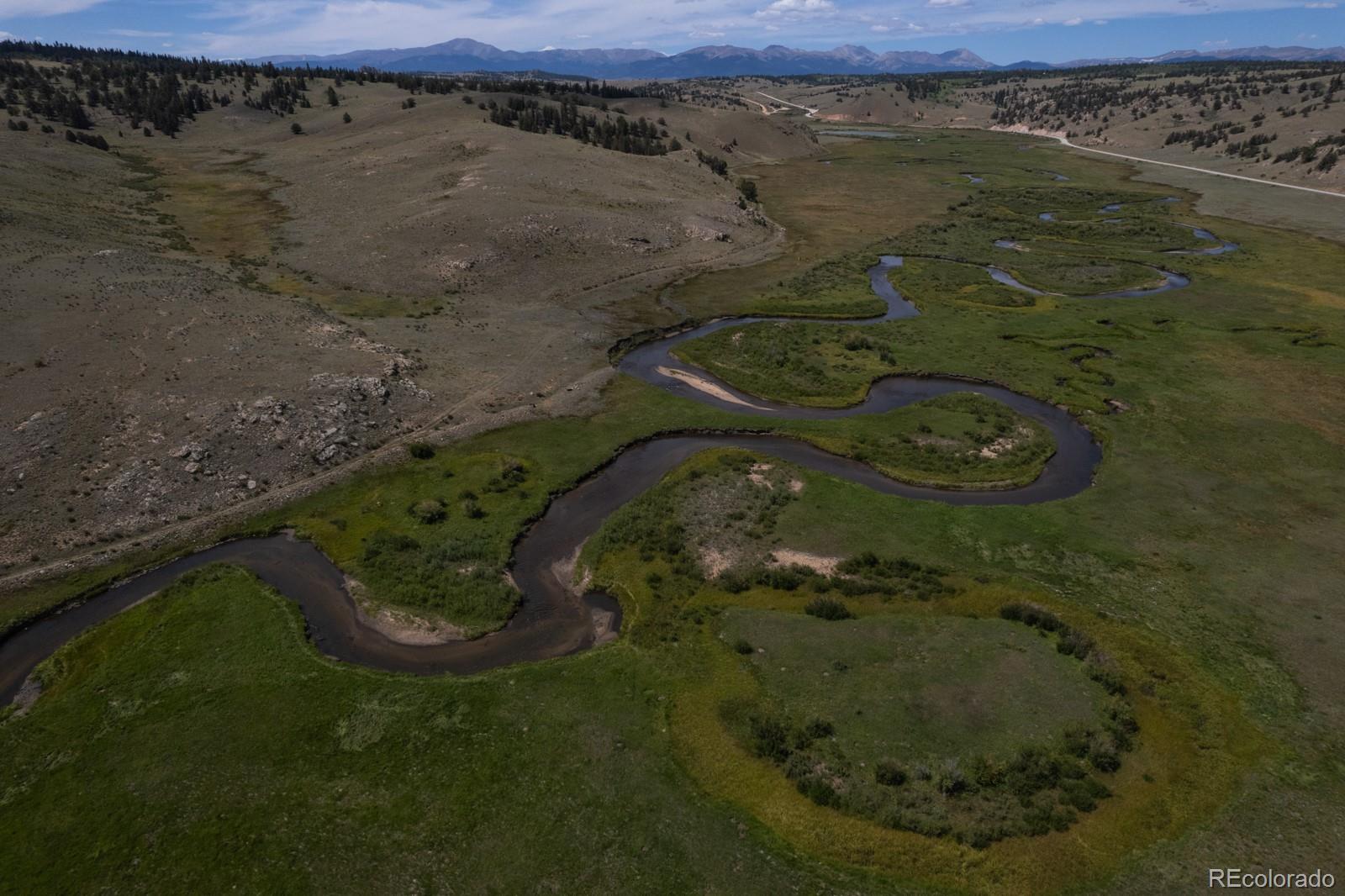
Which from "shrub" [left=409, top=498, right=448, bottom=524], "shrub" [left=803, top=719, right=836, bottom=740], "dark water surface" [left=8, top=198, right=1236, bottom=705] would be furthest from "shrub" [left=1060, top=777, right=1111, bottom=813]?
"shrub" [left=409, top=498, right=448, bottom=524]

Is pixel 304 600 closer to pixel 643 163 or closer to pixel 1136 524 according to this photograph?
pixel 1136 524

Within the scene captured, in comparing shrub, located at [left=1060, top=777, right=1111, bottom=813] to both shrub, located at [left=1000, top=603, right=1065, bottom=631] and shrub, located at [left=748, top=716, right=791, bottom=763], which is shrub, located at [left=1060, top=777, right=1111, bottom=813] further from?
shrub, located at [left=748, top=716, right=791, bottom=763]

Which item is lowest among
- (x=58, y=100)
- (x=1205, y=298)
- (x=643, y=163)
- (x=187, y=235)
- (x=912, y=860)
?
(x=912, y=860)

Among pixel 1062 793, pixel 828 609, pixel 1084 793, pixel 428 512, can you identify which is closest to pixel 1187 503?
pixel 828 609

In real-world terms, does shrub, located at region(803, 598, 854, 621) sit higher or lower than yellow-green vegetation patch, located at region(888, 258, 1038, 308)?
lower

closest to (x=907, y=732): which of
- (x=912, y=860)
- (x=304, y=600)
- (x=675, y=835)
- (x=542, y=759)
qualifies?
(x=912, y=860)

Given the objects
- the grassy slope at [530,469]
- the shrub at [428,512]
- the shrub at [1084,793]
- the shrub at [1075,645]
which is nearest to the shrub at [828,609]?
the shrub at [1075,645]
